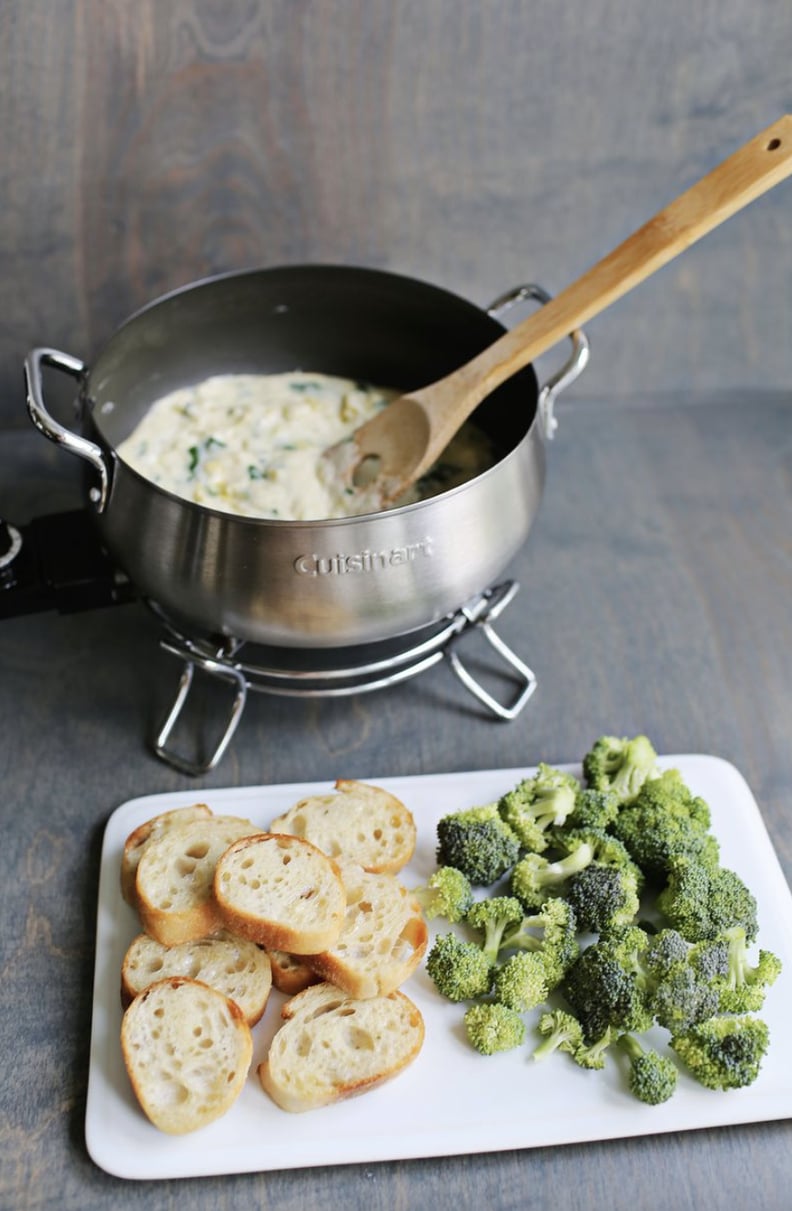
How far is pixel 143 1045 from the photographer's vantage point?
3.98ft

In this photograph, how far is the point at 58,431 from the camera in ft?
4.42

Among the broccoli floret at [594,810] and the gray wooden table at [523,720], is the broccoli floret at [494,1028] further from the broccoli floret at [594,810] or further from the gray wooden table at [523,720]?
the broccoli floret at [594,810]

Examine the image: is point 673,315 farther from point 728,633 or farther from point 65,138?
point 65,138

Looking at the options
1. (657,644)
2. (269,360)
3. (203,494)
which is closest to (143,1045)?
(203,494)

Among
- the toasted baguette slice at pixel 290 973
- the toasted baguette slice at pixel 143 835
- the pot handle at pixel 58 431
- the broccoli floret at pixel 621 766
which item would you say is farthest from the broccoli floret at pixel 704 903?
the pot handle at pixel 58 431

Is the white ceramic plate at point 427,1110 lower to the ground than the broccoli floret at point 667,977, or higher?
lower

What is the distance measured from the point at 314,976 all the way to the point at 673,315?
135cm

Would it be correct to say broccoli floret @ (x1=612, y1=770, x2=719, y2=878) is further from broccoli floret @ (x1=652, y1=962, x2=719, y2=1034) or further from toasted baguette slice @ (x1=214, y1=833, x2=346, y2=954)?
toasted baguette slice @ (x1=214, y1=833, x2=346, y2=954)

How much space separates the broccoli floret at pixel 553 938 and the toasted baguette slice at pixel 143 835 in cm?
39

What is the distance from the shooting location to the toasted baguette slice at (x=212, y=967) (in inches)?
49.9

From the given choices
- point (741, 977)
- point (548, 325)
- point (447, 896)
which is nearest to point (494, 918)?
point (447, 896)

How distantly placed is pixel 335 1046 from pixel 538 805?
0.38m

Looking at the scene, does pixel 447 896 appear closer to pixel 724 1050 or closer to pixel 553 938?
pixel 553 938

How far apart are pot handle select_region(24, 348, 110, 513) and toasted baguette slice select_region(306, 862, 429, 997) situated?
20.9 inches
